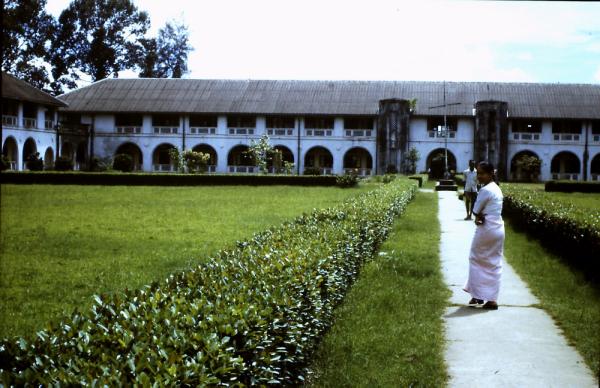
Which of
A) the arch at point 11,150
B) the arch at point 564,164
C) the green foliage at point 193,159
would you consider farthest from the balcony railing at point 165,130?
the arch at point 564,164

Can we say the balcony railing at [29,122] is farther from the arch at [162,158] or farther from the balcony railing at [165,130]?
the arch at [162,158]

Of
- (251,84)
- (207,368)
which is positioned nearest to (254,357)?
(207,368)

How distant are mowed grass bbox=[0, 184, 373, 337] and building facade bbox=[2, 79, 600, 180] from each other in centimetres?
1923

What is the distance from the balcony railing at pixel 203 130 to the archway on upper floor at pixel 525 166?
19488mm

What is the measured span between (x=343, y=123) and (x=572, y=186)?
1727 centimetres

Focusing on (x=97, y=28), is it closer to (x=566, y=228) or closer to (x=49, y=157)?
(x=566, y=228)

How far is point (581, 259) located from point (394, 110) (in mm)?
33009

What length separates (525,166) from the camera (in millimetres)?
39594

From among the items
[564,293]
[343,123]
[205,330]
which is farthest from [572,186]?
Result: [205,330]

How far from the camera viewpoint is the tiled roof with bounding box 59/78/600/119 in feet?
139

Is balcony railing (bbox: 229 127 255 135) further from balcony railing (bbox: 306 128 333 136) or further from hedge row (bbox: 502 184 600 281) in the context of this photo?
hedge row (bbox: 502 184 600 281)

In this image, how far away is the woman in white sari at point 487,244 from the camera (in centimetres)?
699

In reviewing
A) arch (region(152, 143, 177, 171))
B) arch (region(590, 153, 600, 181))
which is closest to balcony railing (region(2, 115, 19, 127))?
arch (region(152, 143, 177, 171))

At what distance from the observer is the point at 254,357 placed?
143 inches
